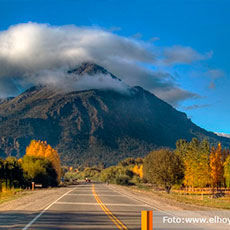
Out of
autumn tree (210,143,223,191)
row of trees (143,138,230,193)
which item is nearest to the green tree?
row of trees (143,138,230,193)

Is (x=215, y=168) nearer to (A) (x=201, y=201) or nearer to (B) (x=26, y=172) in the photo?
(B) (x=26, y=172)

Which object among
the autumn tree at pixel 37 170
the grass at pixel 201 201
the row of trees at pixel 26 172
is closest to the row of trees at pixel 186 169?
the grass at pixel 201 201

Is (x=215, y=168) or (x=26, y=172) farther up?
(x=215, y=168)

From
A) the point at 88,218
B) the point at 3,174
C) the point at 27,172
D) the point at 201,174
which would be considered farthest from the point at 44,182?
the point at 88,218

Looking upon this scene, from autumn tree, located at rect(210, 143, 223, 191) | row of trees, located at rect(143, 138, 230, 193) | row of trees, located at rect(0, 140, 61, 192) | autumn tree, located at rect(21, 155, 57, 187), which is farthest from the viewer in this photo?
autumn tree, located at rect(210, 143, 223, 191)

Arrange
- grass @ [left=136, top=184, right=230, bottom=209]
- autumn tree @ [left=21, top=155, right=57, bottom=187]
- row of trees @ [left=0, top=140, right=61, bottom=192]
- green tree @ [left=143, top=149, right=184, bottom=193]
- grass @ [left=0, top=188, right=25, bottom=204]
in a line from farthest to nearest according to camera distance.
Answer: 1. autumn tree @ [left=21, top=155, right=57, bottom=187]
2. green tree @ [left=143, top=149, right=184, bottom=193]
3. row of trees @ [left=0, top=140, right=61, bottom=192]
4. grass @ [left=0, top=188, right=25, bottom=204]
5. grass @ [left=136, top=184, right=230, bottom=209]

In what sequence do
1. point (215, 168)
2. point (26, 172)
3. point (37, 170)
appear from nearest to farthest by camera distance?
point (26, 172) → point (37, 170) → point (215, 168)

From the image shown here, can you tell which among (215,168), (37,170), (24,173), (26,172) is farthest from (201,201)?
(215,168)

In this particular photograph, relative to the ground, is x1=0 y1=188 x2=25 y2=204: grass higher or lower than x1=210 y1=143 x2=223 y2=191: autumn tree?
lower

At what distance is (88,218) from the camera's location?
1972 cm

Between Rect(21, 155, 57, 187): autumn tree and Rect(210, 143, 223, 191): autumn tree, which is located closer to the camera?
Rect(21, 155, 57, 187): autumn tree

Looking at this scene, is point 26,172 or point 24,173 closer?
point 24,173

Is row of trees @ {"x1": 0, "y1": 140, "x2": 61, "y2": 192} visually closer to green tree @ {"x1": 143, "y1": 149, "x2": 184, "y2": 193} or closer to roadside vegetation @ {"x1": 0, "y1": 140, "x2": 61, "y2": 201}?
roadside vegetation @ {"x1": 0, "y1": 140, "x2": 61, "y2": 201}

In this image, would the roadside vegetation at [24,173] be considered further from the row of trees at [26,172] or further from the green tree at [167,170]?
the green tree at [167,170]
